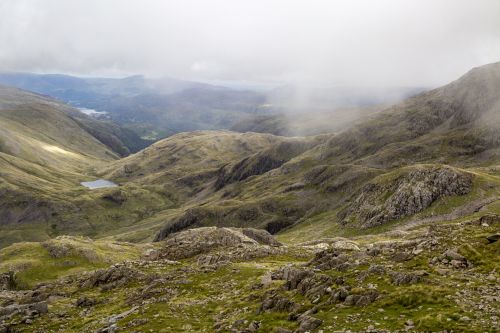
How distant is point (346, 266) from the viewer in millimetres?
45625

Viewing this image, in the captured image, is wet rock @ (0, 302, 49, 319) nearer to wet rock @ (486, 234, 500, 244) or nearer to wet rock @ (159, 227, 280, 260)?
wet rock @ (159, 227, 280, 260)

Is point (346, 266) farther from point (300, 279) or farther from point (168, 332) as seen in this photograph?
point (168, 332)

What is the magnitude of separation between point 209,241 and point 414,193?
116m

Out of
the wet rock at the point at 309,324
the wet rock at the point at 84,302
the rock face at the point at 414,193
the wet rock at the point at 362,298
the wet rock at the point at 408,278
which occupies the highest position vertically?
the wet rock at the point at 408,278

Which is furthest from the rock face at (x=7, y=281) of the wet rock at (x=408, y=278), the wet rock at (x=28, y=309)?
the wet rock at (x=408, y=278)

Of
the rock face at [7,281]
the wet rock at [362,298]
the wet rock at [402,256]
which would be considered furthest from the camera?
the rock face at [7,281]

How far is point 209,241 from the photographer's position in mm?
91250

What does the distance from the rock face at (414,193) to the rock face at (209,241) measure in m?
83.5

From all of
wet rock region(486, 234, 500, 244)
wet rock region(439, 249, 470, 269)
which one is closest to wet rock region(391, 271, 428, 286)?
wet rock region(439, 249, 470, 269)

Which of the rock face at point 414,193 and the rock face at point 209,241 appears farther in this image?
the rock face at point 414,193

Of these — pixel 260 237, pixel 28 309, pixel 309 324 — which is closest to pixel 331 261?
pixel 309 324

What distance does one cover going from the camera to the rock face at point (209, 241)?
82.2 meters

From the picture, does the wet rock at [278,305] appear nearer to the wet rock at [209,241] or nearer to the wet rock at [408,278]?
the wet rock at [408,278]

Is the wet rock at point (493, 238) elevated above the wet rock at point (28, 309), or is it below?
above
